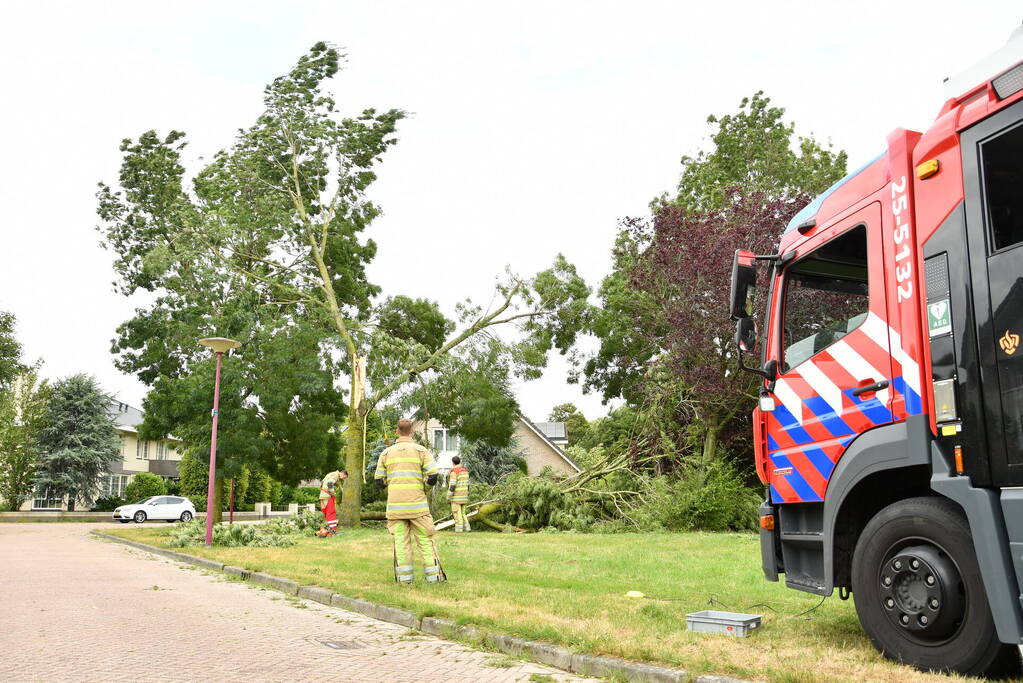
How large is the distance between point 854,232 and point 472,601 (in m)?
4.92

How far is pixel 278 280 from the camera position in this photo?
1001 inches

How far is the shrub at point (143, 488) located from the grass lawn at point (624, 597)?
33723 millimetres

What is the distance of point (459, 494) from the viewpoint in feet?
70.3

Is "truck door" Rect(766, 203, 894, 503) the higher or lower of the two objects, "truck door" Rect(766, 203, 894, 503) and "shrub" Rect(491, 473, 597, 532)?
the higher

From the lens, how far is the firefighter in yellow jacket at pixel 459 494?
21.1 meters

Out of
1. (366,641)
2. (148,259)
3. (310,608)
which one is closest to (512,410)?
(148,259)

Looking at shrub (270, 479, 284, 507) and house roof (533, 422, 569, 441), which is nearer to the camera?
shrub (270, 479, 284, 507)

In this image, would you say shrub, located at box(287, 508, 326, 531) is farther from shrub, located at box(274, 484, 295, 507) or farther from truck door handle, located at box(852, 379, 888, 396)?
shrub, located at box(274, 484, 295, 507)

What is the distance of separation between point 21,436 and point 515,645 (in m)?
42.5

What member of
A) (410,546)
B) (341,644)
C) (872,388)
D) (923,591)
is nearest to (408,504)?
(410,546)

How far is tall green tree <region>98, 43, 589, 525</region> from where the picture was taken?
2327 centimetres

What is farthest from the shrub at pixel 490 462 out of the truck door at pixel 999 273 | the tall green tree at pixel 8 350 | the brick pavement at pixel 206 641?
the truck door at pixel 999 273

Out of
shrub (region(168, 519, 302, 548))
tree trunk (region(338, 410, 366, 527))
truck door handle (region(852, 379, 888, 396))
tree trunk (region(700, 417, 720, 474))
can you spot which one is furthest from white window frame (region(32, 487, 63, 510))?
truck door handle (region(852, 379, 888, 396))

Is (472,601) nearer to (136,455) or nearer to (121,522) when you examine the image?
(121,522)
